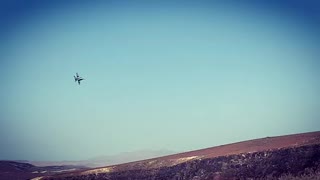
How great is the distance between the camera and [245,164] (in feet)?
115

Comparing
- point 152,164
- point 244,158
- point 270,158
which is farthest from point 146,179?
point 270,158

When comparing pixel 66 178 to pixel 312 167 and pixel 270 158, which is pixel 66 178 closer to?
pixel 270 158

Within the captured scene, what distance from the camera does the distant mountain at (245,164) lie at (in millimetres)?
32562

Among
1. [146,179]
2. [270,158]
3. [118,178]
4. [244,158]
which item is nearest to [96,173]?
[118,178]

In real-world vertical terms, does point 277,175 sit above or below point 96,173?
below

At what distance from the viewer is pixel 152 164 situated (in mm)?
42188

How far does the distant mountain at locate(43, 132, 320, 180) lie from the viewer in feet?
107

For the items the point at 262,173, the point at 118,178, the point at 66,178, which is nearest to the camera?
the point at 262,173

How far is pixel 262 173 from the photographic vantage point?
33531 mm

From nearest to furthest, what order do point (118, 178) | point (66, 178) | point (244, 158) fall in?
point (244, 158)
point (118, 178)
point (66, 178)

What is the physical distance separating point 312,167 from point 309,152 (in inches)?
71.8

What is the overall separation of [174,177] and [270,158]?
11609 mm

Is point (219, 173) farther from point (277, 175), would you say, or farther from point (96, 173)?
point (96, 173)

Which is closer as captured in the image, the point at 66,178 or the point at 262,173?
the point at 262,173
